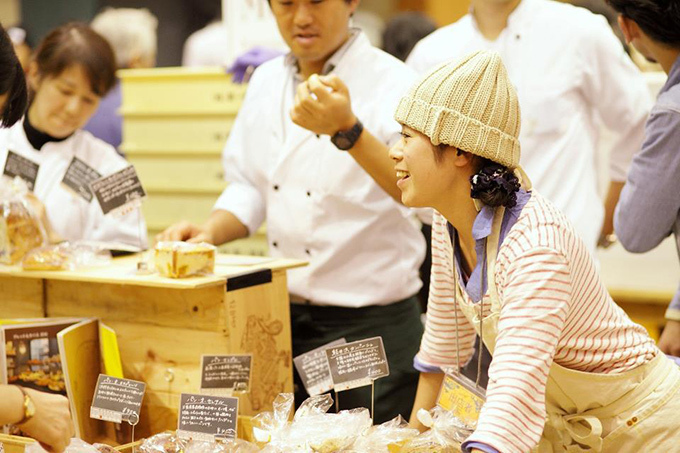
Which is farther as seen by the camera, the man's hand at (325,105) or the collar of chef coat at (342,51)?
the collar of chef coat at (342,51)

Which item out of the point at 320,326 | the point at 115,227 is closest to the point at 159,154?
the point at 115,227

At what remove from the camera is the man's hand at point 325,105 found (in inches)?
82.5

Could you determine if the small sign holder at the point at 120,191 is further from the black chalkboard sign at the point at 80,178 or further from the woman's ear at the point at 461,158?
the woman's ear at the point at 461,158

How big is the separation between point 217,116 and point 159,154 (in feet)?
1.37

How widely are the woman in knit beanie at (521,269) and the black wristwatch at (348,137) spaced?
0.43 m

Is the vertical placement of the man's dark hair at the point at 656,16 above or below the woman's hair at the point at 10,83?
above

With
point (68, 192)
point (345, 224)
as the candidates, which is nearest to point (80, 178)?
point (68, 192)

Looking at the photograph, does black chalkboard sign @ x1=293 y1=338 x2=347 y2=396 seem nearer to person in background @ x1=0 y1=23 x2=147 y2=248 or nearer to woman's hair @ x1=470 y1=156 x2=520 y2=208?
woman's hair @ x1=470 y1=156 x2=520 y2=208

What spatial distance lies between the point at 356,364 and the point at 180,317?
46 cm

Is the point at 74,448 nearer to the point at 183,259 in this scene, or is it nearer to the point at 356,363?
the point at 183,259

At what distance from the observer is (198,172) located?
4617 mm

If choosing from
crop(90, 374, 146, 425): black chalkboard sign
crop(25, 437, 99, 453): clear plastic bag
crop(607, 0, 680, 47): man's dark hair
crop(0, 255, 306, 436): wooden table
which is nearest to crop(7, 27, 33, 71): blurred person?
crop(0, 255, 306, 436): wooden table

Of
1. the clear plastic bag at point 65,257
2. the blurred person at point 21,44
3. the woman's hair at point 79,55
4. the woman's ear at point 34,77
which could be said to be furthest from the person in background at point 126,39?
the clear plastic bag at point 65,257

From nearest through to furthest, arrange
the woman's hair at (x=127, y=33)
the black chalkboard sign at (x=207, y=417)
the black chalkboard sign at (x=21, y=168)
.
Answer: the black chalkboard sign at (x=207, y=417)
the black chalkboard sign at (x=21, y=168)
the woman's hair at (x=127, y=33)
